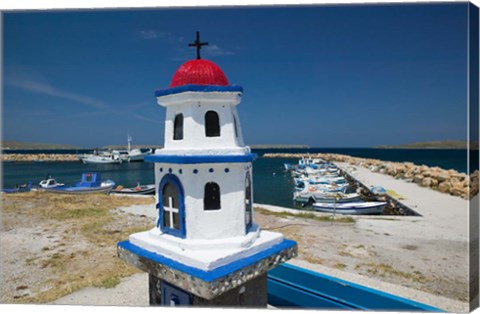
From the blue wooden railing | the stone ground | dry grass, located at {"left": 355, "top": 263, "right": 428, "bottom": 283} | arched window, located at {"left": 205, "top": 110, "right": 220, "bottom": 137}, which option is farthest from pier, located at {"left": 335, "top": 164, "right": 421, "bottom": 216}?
arched window, located at {"left": 205, "top": 110, "right": 220, "bottom": 137}

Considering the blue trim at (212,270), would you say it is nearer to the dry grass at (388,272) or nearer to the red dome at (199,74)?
the red dome at (199,74)

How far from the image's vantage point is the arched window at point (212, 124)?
13.5 ft

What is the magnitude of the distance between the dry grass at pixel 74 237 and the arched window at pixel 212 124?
5011 millimetres

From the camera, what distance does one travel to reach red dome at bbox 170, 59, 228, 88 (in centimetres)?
402

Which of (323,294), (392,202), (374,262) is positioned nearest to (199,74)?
(323,294)

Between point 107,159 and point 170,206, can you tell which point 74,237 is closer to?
point 170,206

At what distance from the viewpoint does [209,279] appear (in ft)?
11.5

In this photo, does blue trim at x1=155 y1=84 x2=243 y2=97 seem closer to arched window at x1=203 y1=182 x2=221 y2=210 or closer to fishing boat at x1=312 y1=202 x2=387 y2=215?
arched window at x1=203 y1=182 x2=221 y2=210

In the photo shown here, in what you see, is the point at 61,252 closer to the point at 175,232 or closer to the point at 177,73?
the point at 175,232

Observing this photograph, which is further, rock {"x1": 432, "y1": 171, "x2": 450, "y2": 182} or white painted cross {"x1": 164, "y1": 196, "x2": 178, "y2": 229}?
rock {"x1": 432, "y1": 171, "x2": 450, "y2": 182}

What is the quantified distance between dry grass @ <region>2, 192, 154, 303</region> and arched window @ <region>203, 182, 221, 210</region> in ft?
14.9

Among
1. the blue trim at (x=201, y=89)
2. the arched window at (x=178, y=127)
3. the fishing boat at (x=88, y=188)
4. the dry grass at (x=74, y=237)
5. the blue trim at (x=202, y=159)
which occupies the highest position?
the blue trim at (x=201, y=89)

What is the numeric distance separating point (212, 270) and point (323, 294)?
10.4ft

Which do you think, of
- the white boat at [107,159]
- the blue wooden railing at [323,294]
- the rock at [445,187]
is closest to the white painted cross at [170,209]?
the blue wooden railing at [323,294]
